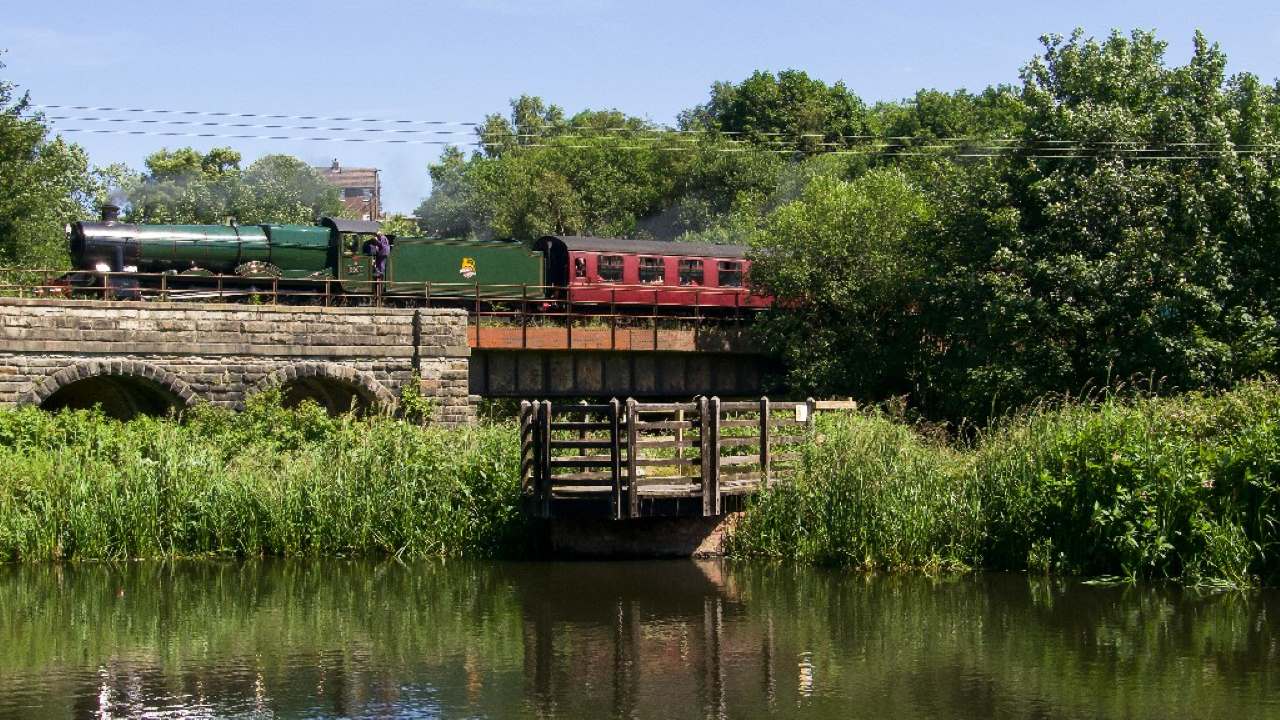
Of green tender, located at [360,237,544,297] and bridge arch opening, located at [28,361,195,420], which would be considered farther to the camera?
green tender, located at [360,237,544,297]

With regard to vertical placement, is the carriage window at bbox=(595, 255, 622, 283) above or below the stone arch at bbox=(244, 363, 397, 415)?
above

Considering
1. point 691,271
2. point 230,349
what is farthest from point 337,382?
→ point 691,271

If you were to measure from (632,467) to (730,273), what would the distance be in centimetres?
2293

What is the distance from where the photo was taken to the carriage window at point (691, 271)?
4256 centimetres

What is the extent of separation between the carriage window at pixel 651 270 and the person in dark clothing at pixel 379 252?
24.2 ft

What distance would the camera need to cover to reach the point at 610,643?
16641 mm

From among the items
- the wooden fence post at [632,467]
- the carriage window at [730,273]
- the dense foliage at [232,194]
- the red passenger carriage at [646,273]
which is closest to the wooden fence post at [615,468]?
the wooden fence post at [632,467]

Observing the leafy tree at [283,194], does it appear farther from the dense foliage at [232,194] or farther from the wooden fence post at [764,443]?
the wooden fence post at [764,443]

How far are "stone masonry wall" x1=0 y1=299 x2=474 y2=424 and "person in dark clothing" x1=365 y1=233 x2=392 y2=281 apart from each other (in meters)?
5.36

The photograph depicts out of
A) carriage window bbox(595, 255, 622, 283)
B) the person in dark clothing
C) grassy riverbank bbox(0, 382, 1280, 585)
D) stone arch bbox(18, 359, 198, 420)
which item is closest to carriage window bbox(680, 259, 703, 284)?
carriage window bbox(595, 255, 622, 283)

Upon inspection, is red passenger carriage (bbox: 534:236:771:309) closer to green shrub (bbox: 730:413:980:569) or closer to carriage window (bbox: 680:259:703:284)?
carriage window (bbox: 680:259:703:284)

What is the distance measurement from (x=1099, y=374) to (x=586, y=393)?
12.0 m

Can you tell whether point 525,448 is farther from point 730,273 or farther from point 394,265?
point 730,273

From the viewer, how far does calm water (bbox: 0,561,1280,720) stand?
13.8 metres
